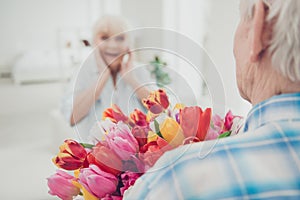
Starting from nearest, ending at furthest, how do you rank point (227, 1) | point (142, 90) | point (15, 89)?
point (142, 90), point (227, 1), point (15, 89)

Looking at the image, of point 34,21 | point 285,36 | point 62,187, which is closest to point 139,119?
point 62,187

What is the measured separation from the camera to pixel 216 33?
3.07 meters

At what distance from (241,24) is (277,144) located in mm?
160

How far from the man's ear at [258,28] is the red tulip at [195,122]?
103 mm

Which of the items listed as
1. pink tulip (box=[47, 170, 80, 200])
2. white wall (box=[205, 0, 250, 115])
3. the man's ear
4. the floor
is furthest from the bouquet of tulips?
white wall (box=[205, 0, 250, 115])

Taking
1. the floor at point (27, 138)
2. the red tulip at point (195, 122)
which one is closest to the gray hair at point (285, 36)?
the red tulip at point (195, 122)

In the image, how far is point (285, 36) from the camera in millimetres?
403

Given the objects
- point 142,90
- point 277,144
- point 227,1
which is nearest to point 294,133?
point 277,144

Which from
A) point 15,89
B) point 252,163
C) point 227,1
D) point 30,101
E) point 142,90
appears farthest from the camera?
point 15,89

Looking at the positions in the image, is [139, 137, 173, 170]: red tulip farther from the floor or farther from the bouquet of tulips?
the floor

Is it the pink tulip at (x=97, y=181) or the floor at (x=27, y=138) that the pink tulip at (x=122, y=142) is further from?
the floor at (x=27, y=138)

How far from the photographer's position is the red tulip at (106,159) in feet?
1.62

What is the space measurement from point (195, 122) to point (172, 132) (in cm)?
3

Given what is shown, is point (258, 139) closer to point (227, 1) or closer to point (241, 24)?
point (241, 24)
